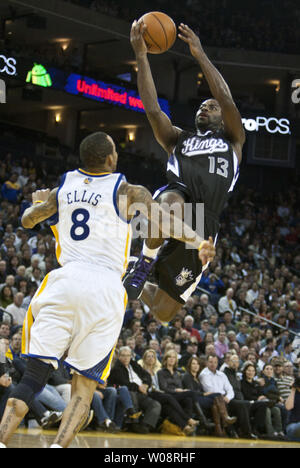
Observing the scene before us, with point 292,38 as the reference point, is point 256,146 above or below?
below

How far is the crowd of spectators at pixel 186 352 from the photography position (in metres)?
11.0

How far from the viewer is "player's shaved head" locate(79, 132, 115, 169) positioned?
489 cm

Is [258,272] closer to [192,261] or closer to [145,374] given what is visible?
[145,374]

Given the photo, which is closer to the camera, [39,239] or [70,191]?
[70,191]

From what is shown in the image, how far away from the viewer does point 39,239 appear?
49.0 ft

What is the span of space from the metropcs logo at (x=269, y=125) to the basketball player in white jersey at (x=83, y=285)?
72.3 feet

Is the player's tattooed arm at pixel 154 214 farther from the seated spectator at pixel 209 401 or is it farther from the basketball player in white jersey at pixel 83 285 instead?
the seated spectator at pixel 209 401

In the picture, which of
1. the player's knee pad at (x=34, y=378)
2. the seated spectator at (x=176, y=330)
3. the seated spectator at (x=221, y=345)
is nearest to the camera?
the player's knee pad at (x=34, y=378)

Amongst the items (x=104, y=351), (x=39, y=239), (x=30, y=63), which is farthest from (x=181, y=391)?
(x=30, y=63)

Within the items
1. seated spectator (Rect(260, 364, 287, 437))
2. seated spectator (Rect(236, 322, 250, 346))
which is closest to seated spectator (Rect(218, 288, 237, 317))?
seated spectator (Rect(236, 322, 250, 346))

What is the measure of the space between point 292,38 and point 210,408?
19797 millimetres

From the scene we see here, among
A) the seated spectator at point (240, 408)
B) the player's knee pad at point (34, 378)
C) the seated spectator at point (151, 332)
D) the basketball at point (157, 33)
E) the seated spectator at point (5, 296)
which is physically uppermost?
the basketball at point (157, 33)

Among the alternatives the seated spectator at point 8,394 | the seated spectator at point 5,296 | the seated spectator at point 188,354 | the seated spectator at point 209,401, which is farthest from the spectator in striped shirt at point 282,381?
the seated spectator at point 5,296

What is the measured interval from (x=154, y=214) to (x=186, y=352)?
336 inches
